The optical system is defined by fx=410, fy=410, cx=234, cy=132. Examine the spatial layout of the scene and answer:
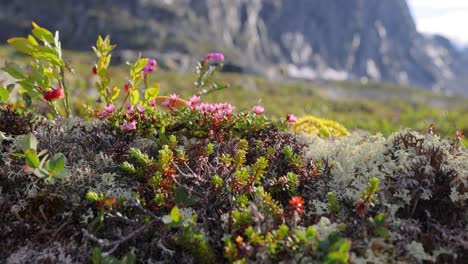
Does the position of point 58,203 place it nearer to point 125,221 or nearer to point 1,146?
point 125,221

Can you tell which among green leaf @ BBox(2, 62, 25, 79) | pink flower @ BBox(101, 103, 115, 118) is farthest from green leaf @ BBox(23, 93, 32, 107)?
pink flower @ BBox(101, 103, 115, 118)

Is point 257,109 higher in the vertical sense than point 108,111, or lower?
higher

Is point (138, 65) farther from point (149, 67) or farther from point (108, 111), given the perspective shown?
point (108, 111)

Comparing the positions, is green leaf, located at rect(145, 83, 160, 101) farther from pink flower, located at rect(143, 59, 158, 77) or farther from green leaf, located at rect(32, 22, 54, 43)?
green leaf, located at rect(32, 22, 54, 43)

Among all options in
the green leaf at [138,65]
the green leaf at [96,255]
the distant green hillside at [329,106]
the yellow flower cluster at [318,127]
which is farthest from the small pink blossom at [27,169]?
the yellow flower cluster at [318,127]

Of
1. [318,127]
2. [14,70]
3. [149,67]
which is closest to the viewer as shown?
[14,70]

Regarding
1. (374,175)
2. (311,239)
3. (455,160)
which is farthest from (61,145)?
(455,160)

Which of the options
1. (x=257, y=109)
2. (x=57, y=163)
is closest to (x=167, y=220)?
(x=57, y=163)

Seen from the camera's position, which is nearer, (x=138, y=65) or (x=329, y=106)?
(x=138, y=65)
